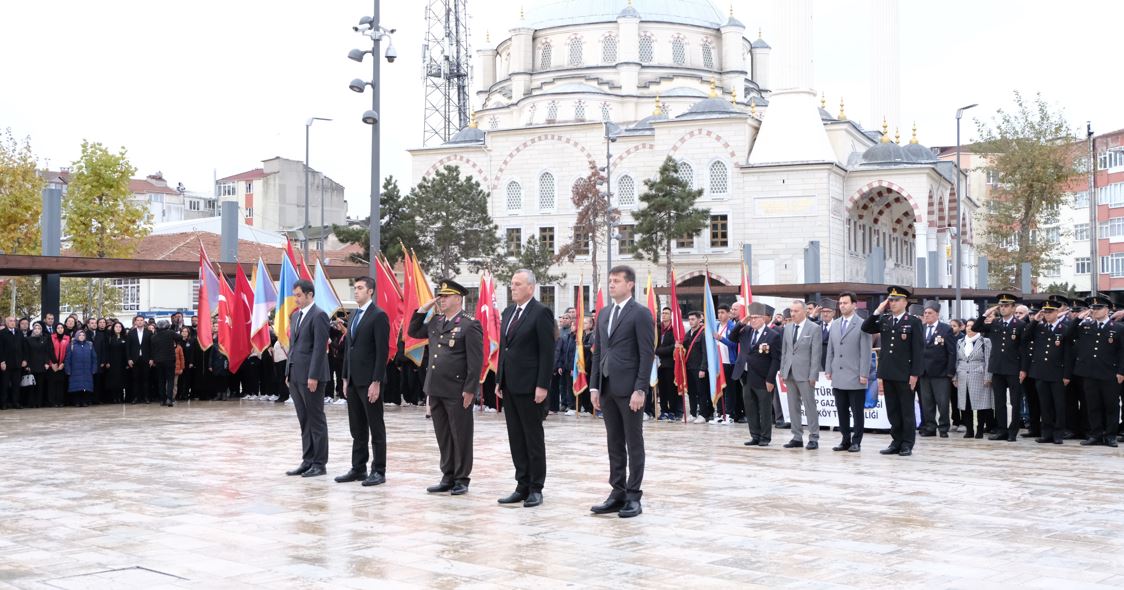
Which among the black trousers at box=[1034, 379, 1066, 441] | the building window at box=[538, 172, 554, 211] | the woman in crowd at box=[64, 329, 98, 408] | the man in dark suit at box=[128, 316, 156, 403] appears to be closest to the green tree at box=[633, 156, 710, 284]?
the building window at box=[538, 172, 554, 211]

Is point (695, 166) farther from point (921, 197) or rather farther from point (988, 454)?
point (988, 454)

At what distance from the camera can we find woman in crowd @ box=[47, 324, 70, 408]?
19641 mm

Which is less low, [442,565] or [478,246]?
[478,246]

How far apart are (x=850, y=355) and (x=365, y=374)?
203 inches

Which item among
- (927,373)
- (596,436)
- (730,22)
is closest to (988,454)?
(927,373)

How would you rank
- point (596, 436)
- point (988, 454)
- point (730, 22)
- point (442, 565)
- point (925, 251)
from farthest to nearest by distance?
point (730, 22) → point (925, 251) → point (596, 436) → point (988, 454) → point (442, 565)

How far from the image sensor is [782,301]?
4759 centimetres

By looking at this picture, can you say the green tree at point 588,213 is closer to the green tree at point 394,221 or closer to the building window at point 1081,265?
the green tree at point 394,221

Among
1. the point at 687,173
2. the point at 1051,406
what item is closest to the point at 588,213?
the point at 687,173

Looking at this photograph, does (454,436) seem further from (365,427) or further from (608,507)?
(608,507)

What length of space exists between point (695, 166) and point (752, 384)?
4095 centimetres

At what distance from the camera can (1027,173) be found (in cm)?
4531

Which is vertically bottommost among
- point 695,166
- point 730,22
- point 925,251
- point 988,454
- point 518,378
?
point 988,454

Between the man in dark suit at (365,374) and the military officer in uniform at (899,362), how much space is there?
5.18m
